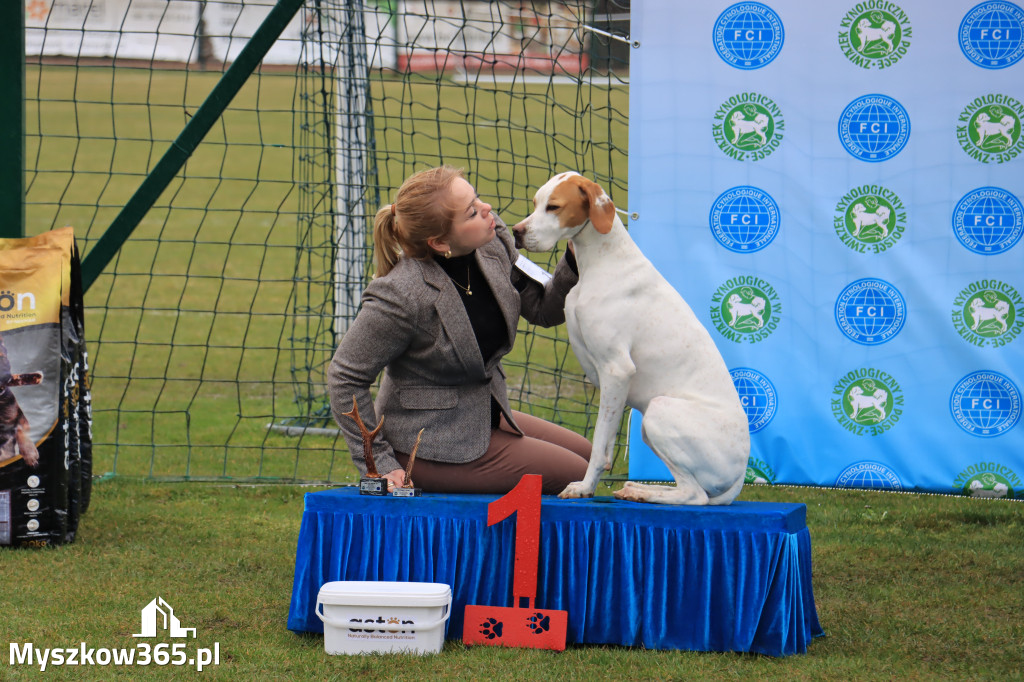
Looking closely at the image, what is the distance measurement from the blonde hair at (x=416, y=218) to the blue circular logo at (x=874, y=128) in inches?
75.1

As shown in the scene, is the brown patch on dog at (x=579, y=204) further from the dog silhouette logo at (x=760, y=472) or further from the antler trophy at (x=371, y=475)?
the dog silhouette logo at (x=760, y=472)

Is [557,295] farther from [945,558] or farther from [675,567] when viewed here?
[945,558]

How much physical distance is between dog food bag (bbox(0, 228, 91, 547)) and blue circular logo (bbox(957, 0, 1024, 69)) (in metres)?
3.60

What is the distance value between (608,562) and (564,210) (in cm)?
104

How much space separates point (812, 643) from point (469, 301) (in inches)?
58.9

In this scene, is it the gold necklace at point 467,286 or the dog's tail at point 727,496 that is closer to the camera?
the dog's tail at point 727,496

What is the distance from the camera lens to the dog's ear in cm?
324

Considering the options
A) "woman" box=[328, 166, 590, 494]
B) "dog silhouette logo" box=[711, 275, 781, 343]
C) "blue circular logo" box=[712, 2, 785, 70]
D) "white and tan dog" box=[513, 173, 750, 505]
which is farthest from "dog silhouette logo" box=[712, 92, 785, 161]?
"white and tan dog" box=[513, 173, 750, 505]

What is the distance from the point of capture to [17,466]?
4176mm

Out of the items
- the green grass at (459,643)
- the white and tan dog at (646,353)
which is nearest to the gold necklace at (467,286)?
the white and tan dog at (646,353)

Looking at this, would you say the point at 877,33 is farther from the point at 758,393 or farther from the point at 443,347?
the point at 443,347

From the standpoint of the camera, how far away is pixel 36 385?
13.7 ft

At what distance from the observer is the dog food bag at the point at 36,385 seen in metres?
4.17

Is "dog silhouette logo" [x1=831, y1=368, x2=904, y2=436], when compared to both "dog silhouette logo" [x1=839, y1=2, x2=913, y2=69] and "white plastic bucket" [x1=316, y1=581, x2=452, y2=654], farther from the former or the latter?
"white plastic bucket" [x1=316, y1=581, x2=452, y2=654]
